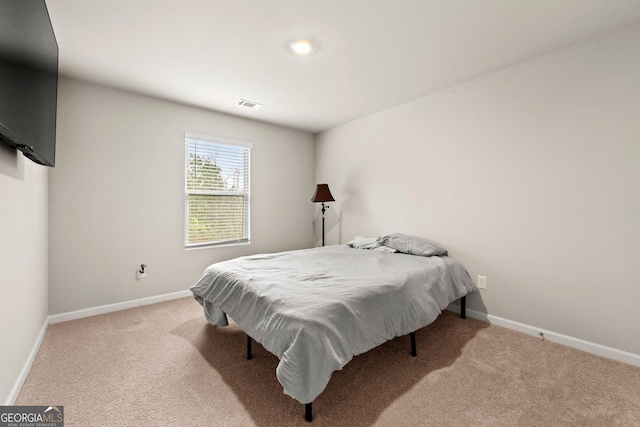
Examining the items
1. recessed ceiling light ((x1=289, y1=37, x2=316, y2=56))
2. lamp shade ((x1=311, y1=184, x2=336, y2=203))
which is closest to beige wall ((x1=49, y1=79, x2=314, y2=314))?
lamp shade ((x1=311, y1=184, x2=336, y2=203))

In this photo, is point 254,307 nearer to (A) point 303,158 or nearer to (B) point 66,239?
(B) point 66,239

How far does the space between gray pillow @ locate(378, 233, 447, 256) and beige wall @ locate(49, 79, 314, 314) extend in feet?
7.03

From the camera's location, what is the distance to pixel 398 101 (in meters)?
3.35

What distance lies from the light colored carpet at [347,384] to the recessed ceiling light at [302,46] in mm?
2406

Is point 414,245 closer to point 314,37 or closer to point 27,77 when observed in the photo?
point 314,37

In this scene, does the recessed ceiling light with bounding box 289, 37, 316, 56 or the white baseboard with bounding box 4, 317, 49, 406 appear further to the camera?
the recessed ceiling light with bounding box 289, 37, 316, 56

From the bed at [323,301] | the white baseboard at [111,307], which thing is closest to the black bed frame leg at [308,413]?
the bed at [323,301]

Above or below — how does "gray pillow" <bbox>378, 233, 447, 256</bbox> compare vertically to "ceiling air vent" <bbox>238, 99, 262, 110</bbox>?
below

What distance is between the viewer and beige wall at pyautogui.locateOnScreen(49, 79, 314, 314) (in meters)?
2.74

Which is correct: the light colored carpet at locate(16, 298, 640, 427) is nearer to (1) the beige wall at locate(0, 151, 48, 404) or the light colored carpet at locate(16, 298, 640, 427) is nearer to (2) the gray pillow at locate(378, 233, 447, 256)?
(1) the beige wall at locate(0, 151, 48, 404)

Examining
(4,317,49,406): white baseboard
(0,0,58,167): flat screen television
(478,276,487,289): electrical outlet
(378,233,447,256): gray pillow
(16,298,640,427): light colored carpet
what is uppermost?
(0,0,58,167): flat screen television

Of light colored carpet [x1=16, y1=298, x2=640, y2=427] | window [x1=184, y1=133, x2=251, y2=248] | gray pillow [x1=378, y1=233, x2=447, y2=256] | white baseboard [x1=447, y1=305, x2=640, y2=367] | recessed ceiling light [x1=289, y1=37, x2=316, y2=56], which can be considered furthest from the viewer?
window [x1=184, y1=133, x2=251, y2=248]

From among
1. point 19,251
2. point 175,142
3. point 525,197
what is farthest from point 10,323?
point 525,197

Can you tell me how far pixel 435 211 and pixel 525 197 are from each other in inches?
33.0
